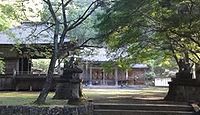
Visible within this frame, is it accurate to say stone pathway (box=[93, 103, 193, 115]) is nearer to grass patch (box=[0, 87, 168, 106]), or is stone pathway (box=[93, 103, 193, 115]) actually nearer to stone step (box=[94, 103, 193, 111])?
stone step (box=[94, 103, 193, 111])

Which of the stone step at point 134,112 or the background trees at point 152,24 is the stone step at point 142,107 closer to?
the stone step at point 134,112

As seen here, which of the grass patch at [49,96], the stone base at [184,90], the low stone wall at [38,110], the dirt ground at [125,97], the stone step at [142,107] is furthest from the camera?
the stone base at [184,90]

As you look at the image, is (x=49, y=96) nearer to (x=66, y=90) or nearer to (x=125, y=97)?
(x=66, y=90)

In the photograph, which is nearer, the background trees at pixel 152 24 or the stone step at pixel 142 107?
the background trees at pixel 152 24

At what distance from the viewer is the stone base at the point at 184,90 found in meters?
17.6

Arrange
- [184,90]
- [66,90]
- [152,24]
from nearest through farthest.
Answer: [152,24] → [66,90] → [184,90]

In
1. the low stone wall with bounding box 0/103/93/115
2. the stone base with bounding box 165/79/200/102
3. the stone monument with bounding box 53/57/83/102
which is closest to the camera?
the low stone wall with bounding box 0/103/93/115

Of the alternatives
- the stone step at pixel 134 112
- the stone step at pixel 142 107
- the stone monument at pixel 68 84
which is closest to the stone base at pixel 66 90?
the stone monument at pixel 68 84

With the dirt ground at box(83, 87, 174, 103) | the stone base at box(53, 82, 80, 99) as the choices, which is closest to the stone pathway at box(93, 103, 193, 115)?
the dirt ground at box(83, 87, 174, 103)

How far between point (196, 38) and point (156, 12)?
84.3 inches

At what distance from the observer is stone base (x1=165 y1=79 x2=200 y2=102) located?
17.6 m

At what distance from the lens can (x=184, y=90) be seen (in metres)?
18.4

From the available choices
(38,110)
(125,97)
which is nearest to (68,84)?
(125,97)

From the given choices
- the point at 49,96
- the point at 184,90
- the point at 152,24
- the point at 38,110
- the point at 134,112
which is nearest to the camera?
the point at 38,110
